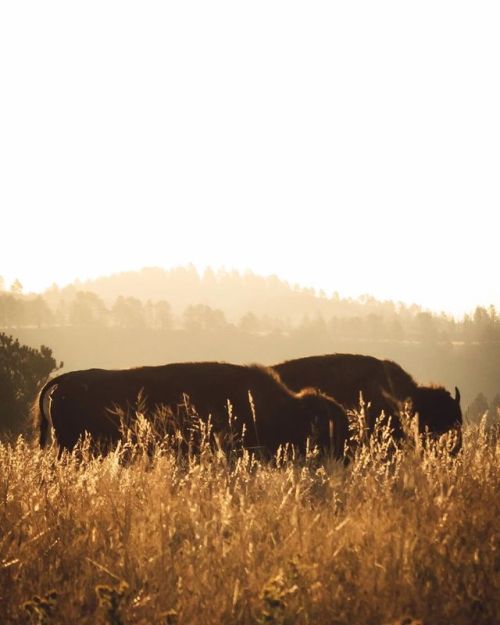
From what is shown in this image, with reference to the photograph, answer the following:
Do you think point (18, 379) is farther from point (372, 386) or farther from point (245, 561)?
point (245, 561)

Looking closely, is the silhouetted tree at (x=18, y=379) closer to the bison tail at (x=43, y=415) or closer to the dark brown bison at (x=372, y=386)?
the bison tail at (x=43, y=415)

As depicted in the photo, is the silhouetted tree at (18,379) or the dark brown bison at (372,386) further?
the silhouetted tree at (18,379)

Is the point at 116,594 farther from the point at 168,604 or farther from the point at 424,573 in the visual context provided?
the point at 424,573

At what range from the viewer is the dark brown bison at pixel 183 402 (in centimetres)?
939

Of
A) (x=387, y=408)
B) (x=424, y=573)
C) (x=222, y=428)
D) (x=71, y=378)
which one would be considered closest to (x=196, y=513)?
(x=424, y=573)

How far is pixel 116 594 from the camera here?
324 centimetres

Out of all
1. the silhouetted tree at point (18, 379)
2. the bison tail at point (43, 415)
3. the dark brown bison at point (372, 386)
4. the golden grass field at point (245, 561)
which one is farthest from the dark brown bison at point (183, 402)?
the silhouetted tree at point (18, 379)

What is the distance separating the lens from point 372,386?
38.2ft

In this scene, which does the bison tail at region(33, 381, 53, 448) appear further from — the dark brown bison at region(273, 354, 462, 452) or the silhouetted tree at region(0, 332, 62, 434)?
the silhouetted tree at region(0, 332, 62, 434)

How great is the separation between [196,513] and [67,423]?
5127 mm

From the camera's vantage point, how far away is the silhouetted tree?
59.6 ft

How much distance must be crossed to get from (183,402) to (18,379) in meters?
10.9

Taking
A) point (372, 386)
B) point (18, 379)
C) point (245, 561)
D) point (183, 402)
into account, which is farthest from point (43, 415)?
point (18, 379)

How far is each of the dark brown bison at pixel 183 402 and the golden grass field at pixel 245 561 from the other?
4.15 metres
